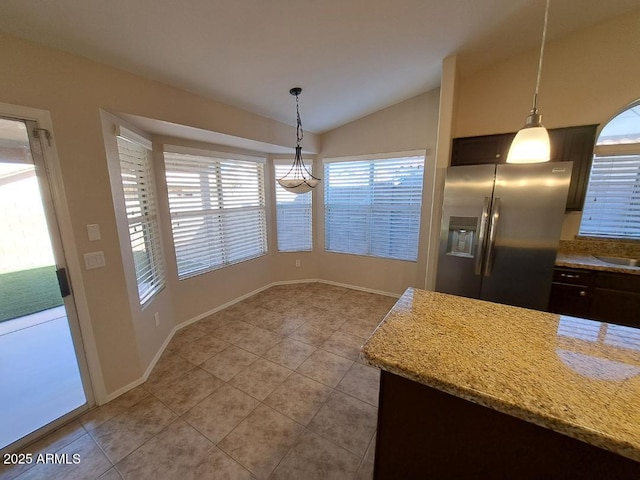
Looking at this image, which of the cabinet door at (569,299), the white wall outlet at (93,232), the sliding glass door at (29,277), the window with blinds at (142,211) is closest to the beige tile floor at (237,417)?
the sliding glass door at (29,277)

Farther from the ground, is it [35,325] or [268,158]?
[268,158]

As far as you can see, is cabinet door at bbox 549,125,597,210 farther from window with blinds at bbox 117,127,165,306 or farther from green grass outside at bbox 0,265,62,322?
green grass outside at bbox 0,265,62,322

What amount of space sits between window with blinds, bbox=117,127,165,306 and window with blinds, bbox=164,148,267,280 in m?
0.27

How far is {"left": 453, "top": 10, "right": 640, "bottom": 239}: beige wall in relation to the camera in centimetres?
231

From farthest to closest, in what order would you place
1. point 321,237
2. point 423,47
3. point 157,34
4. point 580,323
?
point 321,237 < point 423,47 < point 157,34 < point 580,323

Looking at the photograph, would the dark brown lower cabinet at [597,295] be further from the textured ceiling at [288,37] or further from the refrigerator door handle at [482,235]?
the textured ceiling at [288,37]

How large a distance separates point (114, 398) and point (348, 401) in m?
1.89

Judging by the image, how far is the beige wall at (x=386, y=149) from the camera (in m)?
3.33

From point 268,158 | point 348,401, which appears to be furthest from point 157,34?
point 348,401

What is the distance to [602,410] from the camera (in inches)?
27.9

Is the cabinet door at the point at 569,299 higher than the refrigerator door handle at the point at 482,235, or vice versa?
the refrigerator door handle at the point at 482,235

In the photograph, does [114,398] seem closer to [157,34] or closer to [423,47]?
[157,34]

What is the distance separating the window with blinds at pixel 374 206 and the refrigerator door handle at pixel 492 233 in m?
1.25

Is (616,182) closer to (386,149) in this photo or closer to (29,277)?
(386,149)
